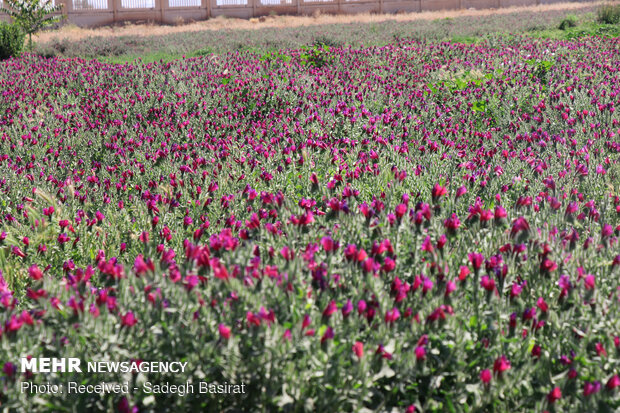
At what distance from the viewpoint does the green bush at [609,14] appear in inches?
714

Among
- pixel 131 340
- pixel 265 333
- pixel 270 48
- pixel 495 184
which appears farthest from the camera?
pixel 270 48

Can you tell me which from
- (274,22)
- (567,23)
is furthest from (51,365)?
(274,22)

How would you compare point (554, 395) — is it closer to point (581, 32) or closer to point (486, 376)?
point (486, 376)

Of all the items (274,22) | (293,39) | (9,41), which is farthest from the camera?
(274,22)

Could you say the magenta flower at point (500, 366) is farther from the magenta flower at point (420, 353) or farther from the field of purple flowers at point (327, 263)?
the magenta flower at point (420, 353)

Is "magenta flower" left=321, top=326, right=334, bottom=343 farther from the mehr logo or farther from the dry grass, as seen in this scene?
the dry grass

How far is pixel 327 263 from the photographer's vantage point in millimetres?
2635

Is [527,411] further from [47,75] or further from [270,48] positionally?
[270,48]

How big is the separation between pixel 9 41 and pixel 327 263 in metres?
17.8

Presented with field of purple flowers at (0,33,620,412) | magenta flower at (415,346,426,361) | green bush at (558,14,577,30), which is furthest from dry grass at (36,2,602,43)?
magenta flower at (415,346,426,361)

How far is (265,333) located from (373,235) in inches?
41.3

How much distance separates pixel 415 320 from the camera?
2.29 metres

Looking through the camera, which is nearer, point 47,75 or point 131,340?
point 131,340

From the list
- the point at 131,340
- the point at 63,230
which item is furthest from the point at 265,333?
the point at 63,230
